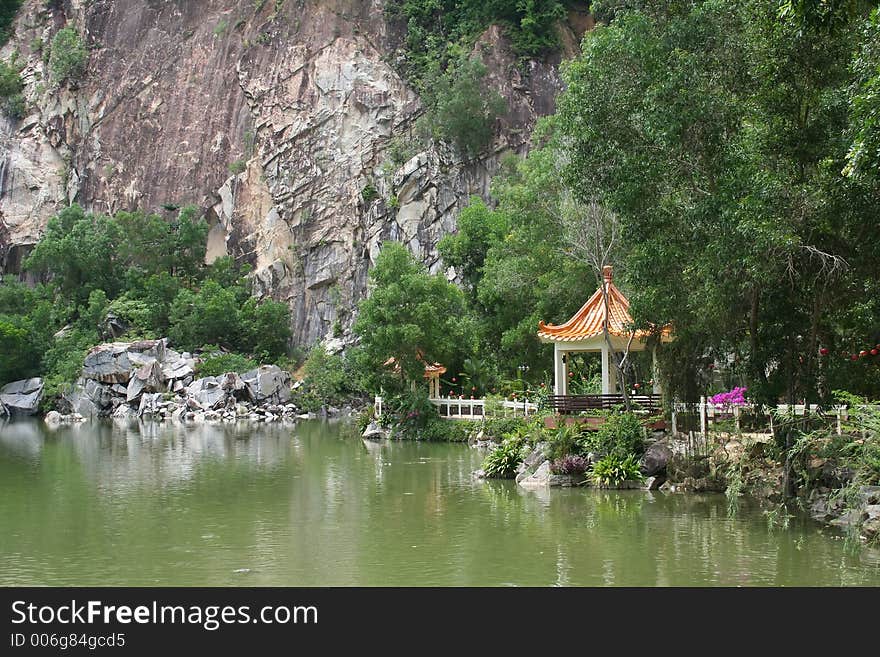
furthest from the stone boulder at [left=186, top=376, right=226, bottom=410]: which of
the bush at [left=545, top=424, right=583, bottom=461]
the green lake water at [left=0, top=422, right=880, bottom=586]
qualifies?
the bush at [left=545, top=424, right=583, bottom=461]

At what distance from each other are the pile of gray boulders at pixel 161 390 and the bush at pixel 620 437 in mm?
21955

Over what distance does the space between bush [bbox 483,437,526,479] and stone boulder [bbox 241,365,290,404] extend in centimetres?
2155

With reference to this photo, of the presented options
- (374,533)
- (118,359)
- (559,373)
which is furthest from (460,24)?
(374,533)

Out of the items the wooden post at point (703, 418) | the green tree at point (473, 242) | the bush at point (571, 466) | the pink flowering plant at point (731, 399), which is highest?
the green tree at point (473, 242)

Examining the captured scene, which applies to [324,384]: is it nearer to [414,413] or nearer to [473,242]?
[473,242]

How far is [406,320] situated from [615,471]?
40.4 ft

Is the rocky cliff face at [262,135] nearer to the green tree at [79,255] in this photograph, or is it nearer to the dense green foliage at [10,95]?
the dense green foliage at [10,95]

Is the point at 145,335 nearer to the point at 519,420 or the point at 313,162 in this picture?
the point at 313,162

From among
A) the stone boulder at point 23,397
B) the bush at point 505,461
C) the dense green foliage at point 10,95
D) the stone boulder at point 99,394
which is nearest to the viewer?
the bush at point 505,461

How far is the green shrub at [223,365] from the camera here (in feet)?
125

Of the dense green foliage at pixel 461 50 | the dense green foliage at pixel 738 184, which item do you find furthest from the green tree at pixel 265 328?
the dense green foliage at pixel 738 184

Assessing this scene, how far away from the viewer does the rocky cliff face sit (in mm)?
42062

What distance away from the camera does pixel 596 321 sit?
60.5 ft
